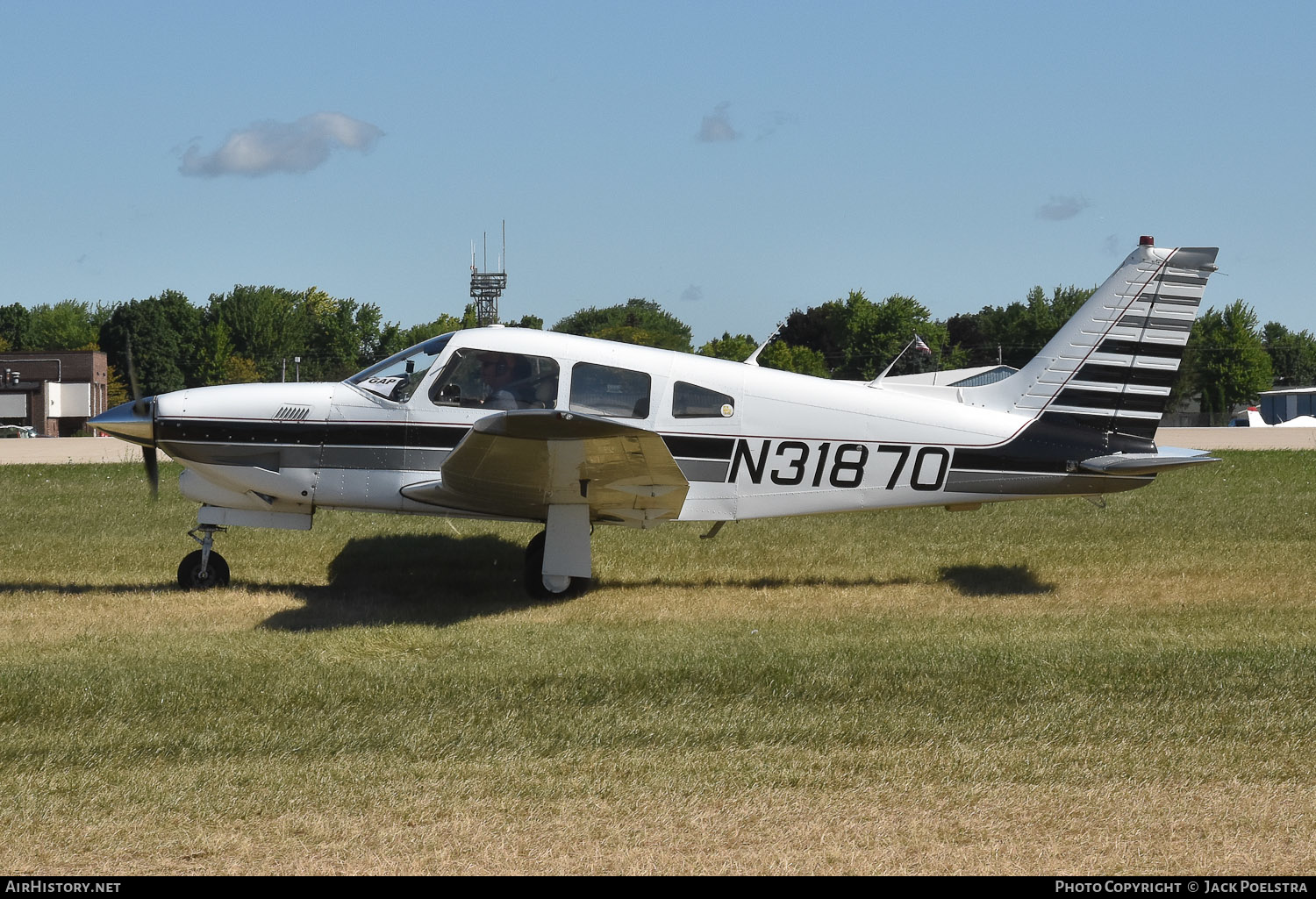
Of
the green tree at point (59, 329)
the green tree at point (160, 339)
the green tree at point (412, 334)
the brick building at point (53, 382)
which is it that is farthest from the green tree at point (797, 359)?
the green tree at point (59, 329)

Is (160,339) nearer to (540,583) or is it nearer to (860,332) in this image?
(860,332)

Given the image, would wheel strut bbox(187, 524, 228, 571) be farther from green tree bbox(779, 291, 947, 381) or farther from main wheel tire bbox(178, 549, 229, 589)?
green tree bbox(779, 291, 947, 381)

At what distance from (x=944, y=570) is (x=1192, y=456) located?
2.44 m

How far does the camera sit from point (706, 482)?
361 inches

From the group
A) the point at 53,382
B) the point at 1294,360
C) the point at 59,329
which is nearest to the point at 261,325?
the point at 53,382

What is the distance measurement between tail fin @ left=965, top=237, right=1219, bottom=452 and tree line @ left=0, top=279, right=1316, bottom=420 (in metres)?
60.4

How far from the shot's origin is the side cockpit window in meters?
8.83

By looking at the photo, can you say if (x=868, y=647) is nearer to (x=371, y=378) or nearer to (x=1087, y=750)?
(x=1087, y=750)

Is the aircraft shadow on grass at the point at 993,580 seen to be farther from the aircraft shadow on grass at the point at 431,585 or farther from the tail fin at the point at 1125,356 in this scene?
the tail fin at the point at 1125,356

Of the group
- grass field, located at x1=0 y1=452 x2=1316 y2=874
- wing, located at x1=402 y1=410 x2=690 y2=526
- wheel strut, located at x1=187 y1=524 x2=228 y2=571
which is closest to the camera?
grass field, located at x1=0 y1=452 x2=1316 y2=874

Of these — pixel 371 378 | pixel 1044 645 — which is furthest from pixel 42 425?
pixel 1044 645

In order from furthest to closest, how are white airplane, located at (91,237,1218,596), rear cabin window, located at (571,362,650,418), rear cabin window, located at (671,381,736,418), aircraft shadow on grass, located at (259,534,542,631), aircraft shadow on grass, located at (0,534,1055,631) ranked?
rear cabin window, located at (671,381,736,418) < white airplane, located at (91,237,1218,596) < rear cabin window, located at (571,362,650,418) < aircraft shadow on grass, located at (0,534,1055,631) < aircraft shadow on grass, located at (259,534,542,631)

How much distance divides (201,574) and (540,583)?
2936 millimetres

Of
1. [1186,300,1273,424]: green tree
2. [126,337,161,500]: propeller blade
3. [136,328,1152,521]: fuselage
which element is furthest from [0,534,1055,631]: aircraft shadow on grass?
[1186,300,1273,424]: green tree
